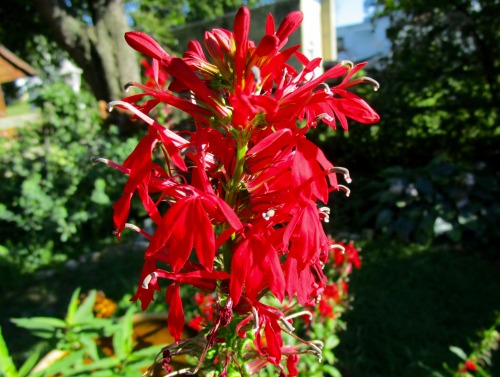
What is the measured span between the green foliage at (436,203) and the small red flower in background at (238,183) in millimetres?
4562

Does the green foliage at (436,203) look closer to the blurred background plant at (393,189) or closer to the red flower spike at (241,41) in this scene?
the blurred background plant at (393,189)

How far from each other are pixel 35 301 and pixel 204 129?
13.2 ft

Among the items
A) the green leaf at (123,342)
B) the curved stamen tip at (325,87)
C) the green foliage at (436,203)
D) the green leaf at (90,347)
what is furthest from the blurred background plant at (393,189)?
the curved stamen tip at (325,87)

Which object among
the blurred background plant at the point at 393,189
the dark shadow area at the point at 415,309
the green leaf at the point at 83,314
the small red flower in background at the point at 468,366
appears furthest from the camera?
the blurred background plant at the point at 393,189

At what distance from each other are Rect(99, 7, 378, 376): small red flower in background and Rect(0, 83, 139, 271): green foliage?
4789 millimetres

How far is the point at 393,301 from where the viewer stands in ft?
12.4

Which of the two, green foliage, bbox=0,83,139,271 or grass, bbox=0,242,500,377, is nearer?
grass, bbox=0,242,500,377

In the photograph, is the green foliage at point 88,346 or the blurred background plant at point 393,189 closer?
the green foliage at point 88,346

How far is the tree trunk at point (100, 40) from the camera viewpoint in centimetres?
665

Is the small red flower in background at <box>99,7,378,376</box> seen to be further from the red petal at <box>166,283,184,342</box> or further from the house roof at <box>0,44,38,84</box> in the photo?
the house roof at <box>0,44,38,84</box>

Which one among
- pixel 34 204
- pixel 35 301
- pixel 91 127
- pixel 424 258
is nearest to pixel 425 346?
pixel 424 258

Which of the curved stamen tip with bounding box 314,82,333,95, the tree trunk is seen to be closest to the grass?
the curved stamen tip with bounding box 314,82,333,95

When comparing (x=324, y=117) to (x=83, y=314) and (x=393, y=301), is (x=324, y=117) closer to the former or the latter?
(x=83, y=314)

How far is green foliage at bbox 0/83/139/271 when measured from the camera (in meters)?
5.21
